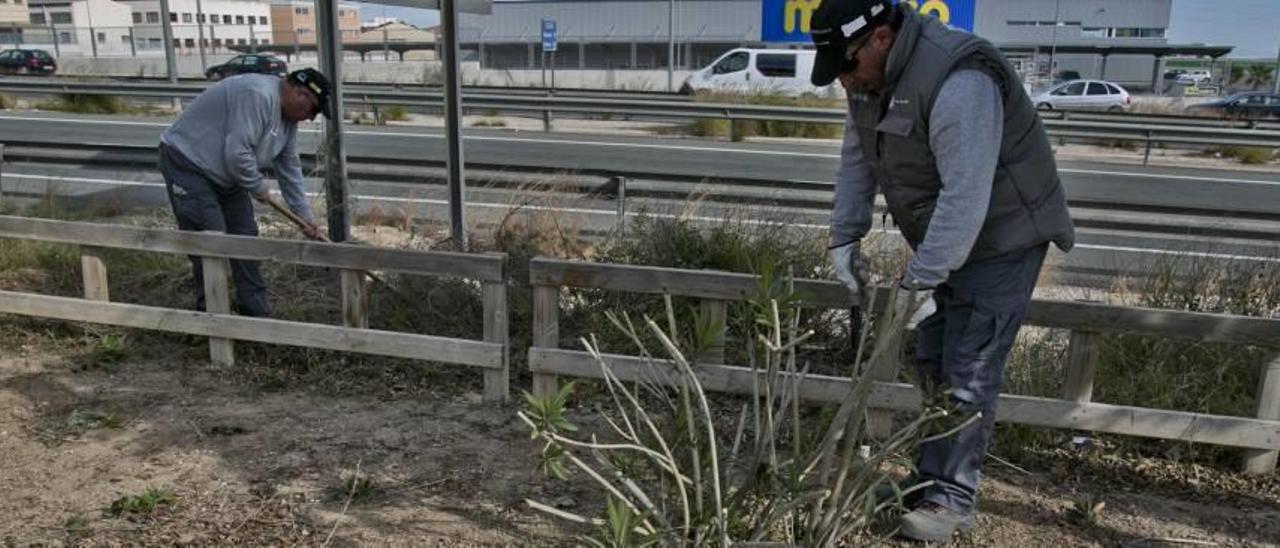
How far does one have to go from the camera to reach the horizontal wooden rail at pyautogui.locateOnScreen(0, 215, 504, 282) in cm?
426

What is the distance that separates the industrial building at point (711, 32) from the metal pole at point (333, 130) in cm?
4327

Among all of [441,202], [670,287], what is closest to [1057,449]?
[670,287]

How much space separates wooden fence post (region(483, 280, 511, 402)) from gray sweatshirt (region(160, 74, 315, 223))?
4.94 ft

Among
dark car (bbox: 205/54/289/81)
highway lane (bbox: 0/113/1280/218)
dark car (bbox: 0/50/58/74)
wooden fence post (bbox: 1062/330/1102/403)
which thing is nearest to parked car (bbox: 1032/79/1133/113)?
highway lane (bbox: 0/113/1280/218)

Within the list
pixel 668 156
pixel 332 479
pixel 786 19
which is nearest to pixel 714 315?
pixel 332 479

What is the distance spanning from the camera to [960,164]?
2.70 m

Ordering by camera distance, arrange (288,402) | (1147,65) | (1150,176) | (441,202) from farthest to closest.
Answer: (1147,65), (1150,176), (441,202), (288,402)

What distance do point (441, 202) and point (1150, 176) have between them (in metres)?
11.0

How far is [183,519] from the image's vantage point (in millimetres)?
3264

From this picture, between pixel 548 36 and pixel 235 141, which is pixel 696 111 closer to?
pixel 548 36

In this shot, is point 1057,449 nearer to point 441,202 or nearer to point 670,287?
point 670,287

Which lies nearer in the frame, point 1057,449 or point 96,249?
point 1057,449

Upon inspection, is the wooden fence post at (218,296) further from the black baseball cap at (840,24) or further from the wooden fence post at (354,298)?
the black baseball cap at (840,24)

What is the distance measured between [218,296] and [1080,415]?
382cm
